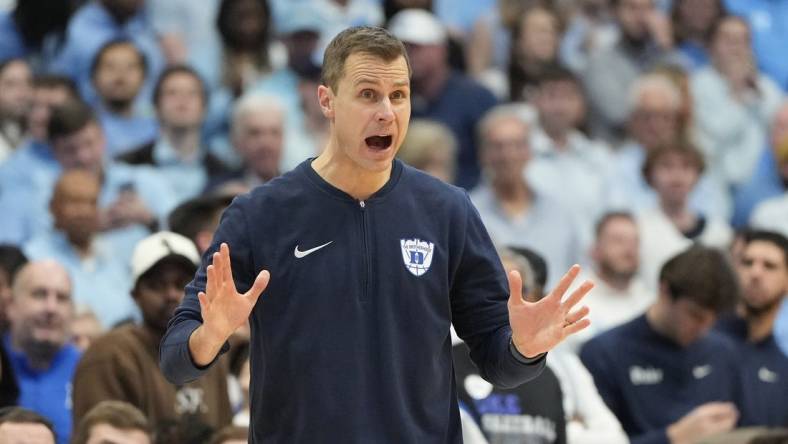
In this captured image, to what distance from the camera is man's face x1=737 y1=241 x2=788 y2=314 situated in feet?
27.1

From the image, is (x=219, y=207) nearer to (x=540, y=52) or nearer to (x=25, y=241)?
(x=25, y=241)

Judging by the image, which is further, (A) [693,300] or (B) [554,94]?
(B) [554,94]

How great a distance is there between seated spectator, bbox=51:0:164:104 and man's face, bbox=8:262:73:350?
3.33 metres

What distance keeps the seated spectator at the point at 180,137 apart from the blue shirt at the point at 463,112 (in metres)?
1.43

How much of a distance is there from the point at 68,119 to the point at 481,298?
5.40 meters

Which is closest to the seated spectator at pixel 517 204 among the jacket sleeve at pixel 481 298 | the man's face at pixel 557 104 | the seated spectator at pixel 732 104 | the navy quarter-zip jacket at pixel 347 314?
the man's face at pixel 557 104

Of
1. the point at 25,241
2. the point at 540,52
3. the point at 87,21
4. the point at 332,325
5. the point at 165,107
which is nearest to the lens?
the point at 332,325

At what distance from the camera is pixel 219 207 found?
Result: 722 cm

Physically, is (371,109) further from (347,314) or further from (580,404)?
(580,404)

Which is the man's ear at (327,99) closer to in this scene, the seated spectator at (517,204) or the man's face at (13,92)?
the seated spectator at (517,204)

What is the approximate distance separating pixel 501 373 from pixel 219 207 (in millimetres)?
3453

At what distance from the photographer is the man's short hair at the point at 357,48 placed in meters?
3.85

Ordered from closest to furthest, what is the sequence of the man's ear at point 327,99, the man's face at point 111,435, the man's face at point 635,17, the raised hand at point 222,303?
the raised hand at point 222,303 < the man's ear at point 327,99 < the man's face at point 111,435 < the man's face at point 635,17

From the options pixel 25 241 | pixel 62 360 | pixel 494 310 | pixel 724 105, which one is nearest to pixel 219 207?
pixel 62 360
